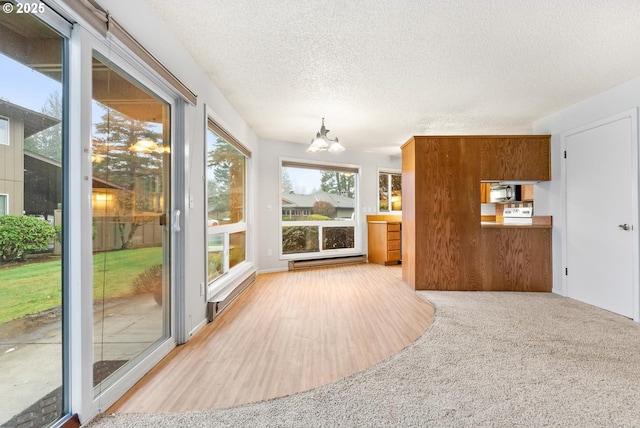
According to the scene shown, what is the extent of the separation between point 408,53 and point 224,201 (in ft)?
8.31

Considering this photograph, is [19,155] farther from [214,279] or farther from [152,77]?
[214,279]

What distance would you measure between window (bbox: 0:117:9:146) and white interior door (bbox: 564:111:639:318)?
4548mm

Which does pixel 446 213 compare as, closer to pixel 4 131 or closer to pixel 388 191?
pixel 388 191

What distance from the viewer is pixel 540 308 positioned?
3025mm

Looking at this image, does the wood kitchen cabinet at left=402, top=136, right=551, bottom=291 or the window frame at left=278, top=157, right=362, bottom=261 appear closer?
the wood kitchen cabinet at left=402, top=136, right=551, bottom=291

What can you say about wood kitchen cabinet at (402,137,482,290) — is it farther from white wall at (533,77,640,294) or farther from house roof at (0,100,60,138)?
house roof at (0,100,60,138)

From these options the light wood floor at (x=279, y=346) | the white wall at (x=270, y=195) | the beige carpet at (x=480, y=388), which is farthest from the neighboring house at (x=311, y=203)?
the beige carpet at (x=480, y=388)

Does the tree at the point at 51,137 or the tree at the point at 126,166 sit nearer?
the tree at the point at 51,137

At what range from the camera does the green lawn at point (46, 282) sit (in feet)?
3.58

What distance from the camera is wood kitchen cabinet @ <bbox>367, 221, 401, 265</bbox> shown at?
5.55 m

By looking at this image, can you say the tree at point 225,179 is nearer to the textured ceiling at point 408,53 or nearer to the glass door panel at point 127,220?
the textured ceiling at point 408,53

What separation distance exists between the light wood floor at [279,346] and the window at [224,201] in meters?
0.55

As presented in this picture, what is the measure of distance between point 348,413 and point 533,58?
9.80ft

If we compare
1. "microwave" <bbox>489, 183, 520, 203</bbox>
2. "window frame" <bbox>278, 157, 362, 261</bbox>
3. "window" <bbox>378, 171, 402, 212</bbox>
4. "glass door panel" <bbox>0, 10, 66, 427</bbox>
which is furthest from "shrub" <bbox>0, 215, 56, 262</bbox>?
"window" <bbox>378, 171, 402, 212</bbox>
